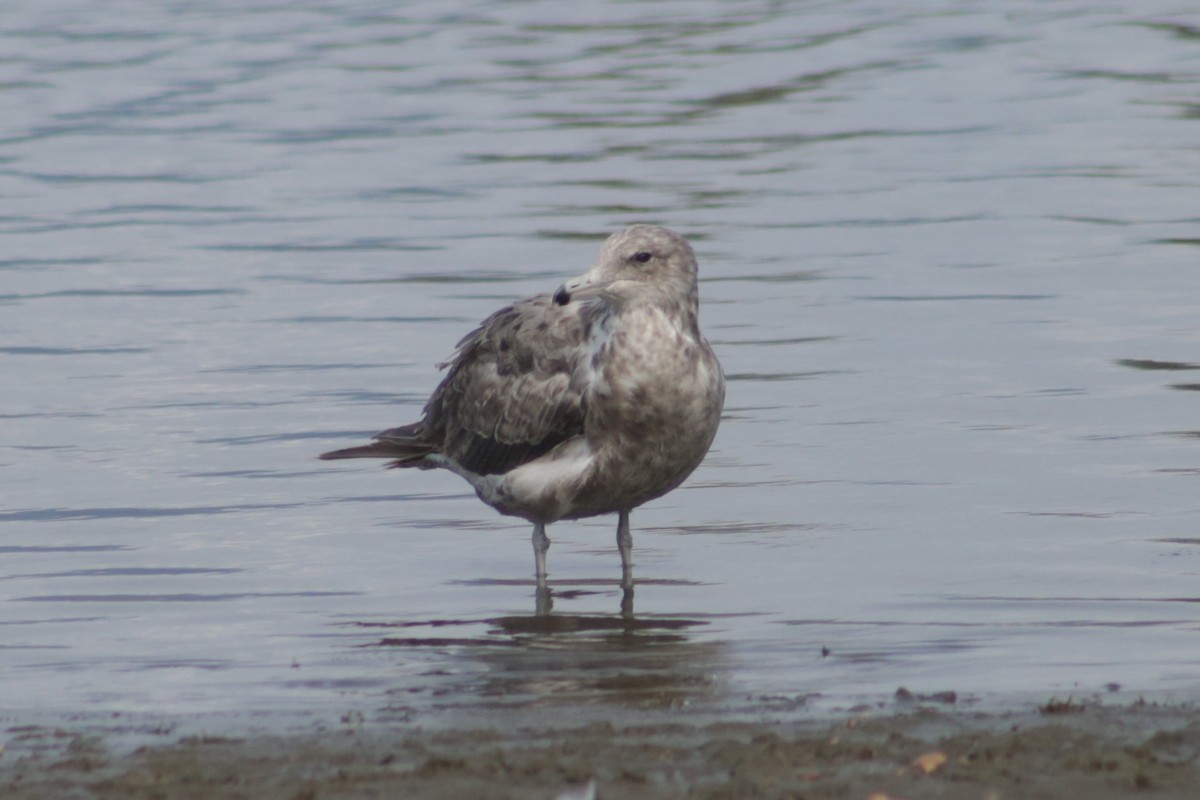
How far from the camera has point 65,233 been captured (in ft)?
59.8

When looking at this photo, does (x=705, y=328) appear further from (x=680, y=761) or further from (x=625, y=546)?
(x=680, y=761)

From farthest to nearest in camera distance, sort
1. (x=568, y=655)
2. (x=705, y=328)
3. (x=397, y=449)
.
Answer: (x=705, y=328), (x=397, y=449), (x=568, y=655)

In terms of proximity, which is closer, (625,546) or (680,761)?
(680,761)

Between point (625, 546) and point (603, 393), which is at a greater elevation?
point (603, 393)

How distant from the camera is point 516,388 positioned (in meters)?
9.10

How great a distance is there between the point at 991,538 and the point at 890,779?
4.16 metres

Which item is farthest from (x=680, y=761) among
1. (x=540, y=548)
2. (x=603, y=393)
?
(x=540, y=548)

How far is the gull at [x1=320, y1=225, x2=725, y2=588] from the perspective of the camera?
852 cm

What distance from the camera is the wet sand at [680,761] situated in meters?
5.41

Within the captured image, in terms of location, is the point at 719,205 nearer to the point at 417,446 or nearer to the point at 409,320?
the point at 409,320

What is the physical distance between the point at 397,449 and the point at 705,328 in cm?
455

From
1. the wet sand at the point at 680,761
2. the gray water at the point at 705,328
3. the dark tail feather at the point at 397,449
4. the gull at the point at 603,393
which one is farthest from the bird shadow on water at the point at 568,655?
the dark tail feather at the point at 397,449

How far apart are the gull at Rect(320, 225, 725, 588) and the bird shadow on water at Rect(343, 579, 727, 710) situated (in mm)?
396

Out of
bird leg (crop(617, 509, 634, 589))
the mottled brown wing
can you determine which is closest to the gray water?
bird leg (crop(617, 509, 634, 589))
